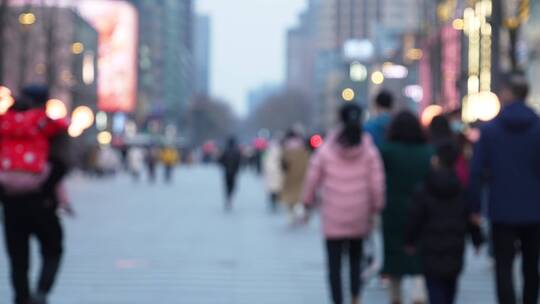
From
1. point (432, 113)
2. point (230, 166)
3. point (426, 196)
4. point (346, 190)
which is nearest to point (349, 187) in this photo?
point (346, 190)

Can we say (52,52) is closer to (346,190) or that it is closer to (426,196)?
(346,190)

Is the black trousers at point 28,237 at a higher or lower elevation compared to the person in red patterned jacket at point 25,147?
lower

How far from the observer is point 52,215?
9016 millimetres

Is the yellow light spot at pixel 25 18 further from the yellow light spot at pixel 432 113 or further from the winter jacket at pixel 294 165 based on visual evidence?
the yellow light spot at pixel 432 113

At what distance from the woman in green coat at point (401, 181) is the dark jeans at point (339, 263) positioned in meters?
0.26

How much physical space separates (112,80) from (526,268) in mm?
114442

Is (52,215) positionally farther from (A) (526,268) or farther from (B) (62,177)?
(A) (526,268)

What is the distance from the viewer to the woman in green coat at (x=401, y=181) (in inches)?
401

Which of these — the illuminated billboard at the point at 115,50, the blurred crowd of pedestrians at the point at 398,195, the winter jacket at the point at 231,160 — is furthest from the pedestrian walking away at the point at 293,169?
the illuminated billboard at the point at 115,50

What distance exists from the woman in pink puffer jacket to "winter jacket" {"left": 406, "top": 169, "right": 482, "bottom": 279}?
1.49 metres

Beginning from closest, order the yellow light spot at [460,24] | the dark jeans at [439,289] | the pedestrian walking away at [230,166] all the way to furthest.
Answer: the dark jeans at [439,289]
the pedestrian walking away at [230,166]
the yellow light spot at [460,24]

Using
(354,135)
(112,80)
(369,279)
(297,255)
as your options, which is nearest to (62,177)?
(354,135)

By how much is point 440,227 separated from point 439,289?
1.37 ft

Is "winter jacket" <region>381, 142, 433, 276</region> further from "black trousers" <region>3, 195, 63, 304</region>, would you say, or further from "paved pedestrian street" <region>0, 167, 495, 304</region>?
"black trousers" <region>3, 195, 63, 304</region>
